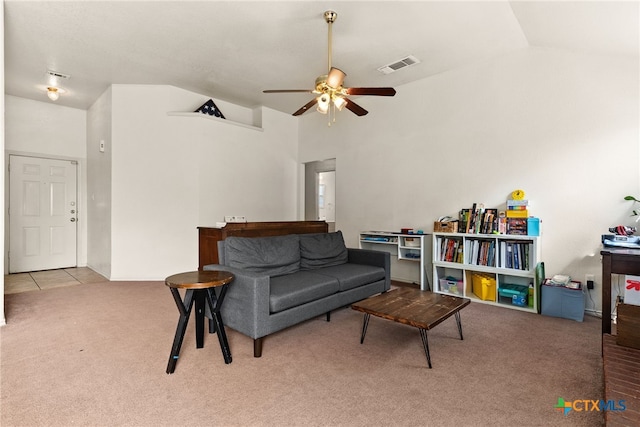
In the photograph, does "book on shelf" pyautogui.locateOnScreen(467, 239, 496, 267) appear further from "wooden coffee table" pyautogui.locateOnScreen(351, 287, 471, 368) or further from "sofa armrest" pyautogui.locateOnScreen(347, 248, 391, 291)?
"wooden coffee table" pyautogui.locateOnScreen(351, 287, 471, 368)

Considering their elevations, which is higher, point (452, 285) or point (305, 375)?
point (452, 285)

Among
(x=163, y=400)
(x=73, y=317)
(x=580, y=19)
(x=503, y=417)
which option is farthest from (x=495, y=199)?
(x=73, y=317)

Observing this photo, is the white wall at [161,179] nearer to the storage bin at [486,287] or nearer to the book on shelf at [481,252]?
the book on shelf at [481,252]

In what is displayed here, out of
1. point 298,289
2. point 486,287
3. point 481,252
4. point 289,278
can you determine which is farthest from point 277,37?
point 486,287

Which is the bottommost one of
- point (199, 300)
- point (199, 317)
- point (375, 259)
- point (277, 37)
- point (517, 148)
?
point (199, 317)

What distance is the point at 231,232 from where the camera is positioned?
12.9ft

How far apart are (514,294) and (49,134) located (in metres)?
7.38

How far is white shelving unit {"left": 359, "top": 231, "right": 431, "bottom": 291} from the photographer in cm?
438

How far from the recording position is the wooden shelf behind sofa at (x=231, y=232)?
3.97 metres

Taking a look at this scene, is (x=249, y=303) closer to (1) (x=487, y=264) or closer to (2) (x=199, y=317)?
(2) (x=199, y=317)

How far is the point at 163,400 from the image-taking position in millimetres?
1801

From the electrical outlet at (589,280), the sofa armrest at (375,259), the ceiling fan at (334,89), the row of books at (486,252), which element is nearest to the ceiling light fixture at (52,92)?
the ceiling fan at (334,89)

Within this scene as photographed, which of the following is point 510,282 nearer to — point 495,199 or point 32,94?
point 495,199

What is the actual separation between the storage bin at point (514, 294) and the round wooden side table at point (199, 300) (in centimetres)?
299
